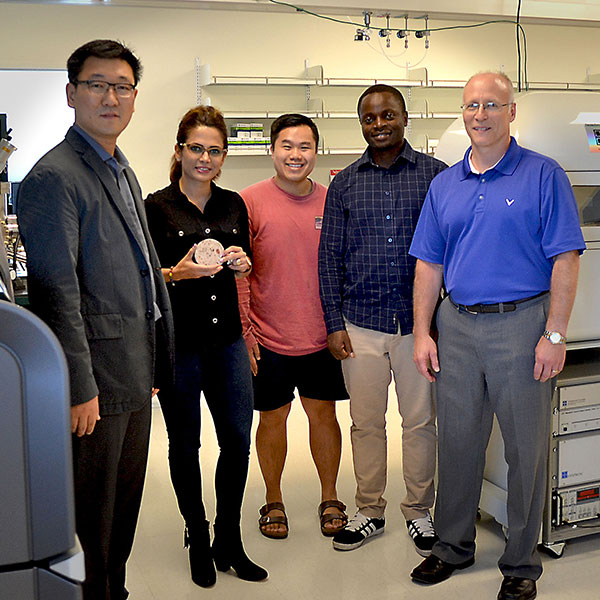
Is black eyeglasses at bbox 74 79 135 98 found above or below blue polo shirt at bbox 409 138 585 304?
above

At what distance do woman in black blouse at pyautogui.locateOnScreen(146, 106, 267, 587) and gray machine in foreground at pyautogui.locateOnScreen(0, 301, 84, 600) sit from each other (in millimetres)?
1400

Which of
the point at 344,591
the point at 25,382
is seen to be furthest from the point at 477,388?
the point at 25,382

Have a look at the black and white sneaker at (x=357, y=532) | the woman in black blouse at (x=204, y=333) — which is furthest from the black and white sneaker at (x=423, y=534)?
the woman in black blouse at (x=204, y=333)

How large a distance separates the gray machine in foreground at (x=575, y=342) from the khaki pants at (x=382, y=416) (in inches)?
11.6

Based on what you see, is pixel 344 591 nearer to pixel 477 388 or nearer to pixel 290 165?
pixel 477 388

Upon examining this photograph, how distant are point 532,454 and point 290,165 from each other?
1.34 m

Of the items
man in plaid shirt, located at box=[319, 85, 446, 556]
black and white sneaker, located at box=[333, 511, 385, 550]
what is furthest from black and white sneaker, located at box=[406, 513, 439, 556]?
black and white sneaker, located at box=[333, 511, 385, 550]

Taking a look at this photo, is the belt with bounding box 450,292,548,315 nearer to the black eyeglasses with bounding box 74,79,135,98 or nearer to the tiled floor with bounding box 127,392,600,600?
the tiled floor with bounding box 127,392,600,600

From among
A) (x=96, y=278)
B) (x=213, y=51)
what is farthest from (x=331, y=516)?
(x=213, y=51)

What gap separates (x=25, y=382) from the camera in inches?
40.5

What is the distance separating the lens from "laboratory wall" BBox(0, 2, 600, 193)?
5.20 meters

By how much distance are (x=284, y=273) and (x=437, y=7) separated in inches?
58.6

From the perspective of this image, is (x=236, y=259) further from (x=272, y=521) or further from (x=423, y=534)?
(x=423, y=534)

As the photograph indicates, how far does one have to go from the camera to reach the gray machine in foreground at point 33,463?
1021 mm
